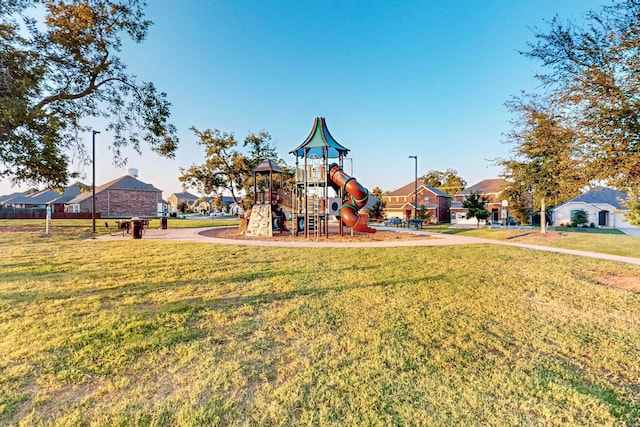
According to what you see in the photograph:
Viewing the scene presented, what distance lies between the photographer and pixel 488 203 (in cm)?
4194

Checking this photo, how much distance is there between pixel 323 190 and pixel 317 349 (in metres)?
15.0

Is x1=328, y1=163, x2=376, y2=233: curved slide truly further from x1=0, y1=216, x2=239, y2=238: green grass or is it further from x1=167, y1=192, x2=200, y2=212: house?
x1=167, y1=192, x2=200, y2=212: house

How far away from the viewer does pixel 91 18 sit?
653cm

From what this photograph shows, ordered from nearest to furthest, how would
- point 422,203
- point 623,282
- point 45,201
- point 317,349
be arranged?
→ point 317,349
point 623,282
point 422,203
point 45,201

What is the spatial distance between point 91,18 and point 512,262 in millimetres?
13115

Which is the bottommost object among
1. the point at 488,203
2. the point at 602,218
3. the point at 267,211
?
the point at 602,218

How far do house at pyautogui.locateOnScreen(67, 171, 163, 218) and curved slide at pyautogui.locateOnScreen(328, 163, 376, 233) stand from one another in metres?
42.0

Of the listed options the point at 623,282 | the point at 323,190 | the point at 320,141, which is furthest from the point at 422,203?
the point at 623,282

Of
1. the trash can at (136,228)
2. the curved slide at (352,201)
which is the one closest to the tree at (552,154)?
the curved slide at (352,201)

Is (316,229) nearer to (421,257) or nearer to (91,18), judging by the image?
(421,257)

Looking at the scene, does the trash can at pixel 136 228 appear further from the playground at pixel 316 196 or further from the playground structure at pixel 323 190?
the playground structure at pixel 323 190

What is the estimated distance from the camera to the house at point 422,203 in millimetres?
43375

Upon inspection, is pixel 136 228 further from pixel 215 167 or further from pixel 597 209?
pixel 597 209

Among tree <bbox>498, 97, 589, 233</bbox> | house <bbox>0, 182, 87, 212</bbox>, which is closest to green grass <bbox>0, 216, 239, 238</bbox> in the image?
tree <bbox>498, 97, 589, 233</bbox>
